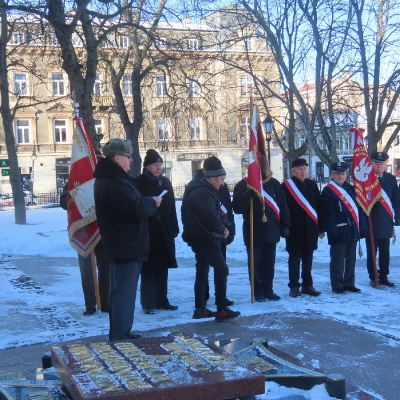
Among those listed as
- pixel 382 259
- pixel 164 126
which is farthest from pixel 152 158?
pixel 164 126

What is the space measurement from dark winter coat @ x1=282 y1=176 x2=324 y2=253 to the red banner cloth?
2.86ft

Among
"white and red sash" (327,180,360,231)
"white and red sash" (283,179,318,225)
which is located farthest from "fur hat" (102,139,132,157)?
"white and red sash" (327,180,360,231)

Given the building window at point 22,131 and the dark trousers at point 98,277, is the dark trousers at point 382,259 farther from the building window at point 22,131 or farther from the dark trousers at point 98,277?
the building window at point 22,131

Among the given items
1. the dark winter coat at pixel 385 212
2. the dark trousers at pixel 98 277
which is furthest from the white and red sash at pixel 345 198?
the dark trousers at pixel 98 277

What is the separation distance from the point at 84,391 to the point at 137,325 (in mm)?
3161

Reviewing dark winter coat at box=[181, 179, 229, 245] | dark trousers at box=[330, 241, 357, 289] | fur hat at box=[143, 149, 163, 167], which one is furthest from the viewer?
dark trousers at box=[330, 241, 357, 289]

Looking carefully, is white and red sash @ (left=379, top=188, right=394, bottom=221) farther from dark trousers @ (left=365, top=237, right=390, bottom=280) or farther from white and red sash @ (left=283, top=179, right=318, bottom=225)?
white and red sash @ (left=283, top=179, right=318, bottom=225)

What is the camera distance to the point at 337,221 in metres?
8.44

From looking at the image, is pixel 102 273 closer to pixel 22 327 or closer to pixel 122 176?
pixel 22 327

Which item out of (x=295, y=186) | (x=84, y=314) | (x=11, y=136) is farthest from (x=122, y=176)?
(x=11, y=136)

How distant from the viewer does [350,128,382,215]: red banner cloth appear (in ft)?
29.4

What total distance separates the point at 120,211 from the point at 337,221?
12.6 feet

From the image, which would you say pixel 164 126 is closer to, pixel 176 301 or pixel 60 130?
pixel 176 301

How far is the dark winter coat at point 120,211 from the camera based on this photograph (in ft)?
18.2
